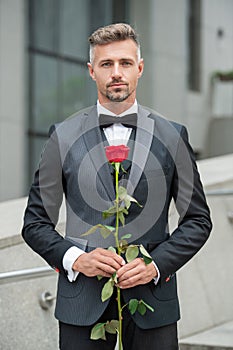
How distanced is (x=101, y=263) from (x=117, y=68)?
0.77 metres

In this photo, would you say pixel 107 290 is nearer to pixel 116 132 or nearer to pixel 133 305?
pixel 133 305

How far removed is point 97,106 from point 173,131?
0.33 m

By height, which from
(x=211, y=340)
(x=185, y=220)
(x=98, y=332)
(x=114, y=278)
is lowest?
(x=211, y=340)

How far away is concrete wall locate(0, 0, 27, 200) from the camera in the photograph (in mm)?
13828

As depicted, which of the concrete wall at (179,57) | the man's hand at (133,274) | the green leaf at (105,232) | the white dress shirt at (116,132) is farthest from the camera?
the concrete wall at (179,57)

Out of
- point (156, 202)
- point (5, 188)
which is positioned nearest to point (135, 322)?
point (156, 202)

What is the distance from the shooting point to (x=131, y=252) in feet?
10.1

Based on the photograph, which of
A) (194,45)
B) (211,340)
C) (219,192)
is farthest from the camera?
(194,45)

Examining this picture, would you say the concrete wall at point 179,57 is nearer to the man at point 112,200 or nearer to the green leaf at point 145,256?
the man at point 112,200

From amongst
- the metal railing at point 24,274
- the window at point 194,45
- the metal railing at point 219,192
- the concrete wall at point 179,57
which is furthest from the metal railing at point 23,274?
the window at point 194,45

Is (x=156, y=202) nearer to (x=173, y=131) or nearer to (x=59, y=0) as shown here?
(x=173, y=131)

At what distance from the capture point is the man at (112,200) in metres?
3.20

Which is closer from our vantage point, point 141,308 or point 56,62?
point 141,308

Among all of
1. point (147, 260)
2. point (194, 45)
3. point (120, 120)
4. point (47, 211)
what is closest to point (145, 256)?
point (147, 260)
